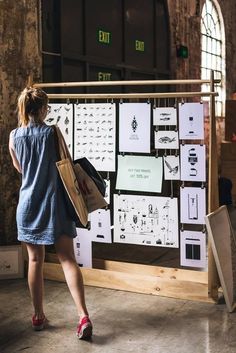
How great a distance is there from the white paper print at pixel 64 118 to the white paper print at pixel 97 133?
50mm

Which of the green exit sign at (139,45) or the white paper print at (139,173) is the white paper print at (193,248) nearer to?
the white paper print at (139,173)

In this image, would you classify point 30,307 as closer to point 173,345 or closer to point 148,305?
point 148,305

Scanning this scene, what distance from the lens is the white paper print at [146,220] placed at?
13.0 ft

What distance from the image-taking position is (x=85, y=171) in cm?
335

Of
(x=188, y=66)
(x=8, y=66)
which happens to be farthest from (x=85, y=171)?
(x=188, y=66)

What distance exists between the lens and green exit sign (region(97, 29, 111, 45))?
6513mm

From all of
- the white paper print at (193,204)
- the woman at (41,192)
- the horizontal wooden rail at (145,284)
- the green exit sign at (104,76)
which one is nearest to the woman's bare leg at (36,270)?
the woman at (41,192)

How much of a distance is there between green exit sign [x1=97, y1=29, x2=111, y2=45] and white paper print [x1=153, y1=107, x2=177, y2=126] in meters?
2.92

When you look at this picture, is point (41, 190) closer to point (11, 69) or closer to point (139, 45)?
point (11, 69)

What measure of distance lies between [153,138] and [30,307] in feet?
5.32

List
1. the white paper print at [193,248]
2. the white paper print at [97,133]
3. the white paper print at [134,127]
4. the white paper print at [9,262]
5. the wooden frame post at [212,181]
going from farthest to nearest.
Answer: the white paper print at [9,262] < the white paper print at [97,133] < the white paper print at [134,127] < the white paper print at [193,248] < the wooden frame post at [212,181]

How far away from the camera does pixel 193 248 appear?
12.8 feet

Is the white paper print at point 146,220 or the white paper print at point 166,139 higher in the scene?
the white paper print at point 166,139

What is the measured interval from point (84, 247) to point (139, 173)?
31.2 inches
